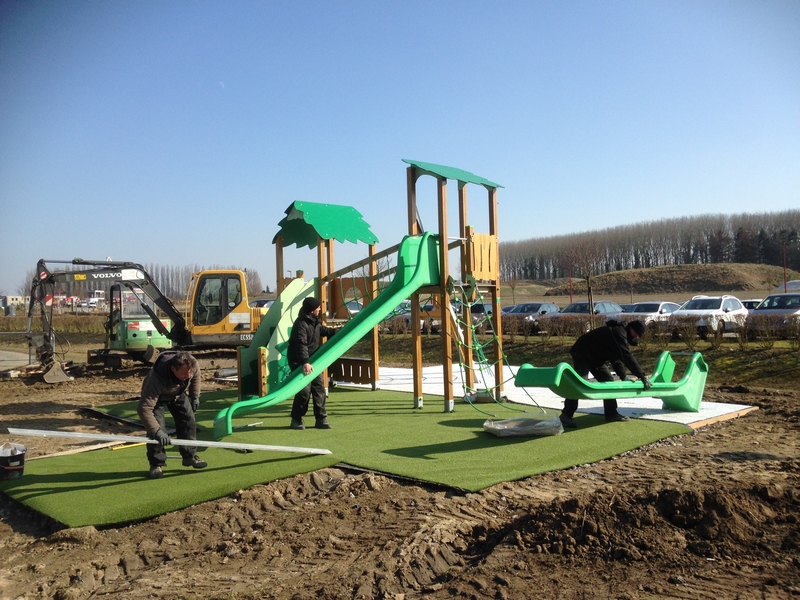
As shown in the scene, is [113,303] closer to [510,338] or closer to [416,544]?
[510,338]

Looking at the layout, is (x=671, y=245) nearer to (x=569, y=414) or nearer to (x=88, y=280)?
(x=88, y=280)

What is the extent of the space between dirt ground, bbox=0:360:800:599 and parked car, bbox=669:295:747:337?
13163 millimetres

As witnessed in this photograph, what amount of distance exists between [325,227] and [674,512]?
8721mm

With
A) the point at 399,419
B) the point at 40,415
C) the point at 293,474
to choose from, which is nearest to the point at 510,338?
the point at 399,419

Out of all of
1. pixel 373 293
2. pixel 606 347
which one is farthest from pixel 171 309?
pixel 606 347

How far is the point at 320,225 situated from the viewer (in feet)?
39.5

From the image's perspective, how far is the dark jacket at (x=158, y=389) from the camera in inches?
249

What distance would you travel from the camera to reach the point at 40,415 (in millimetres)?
11531

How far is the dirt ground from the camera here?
12.7 ft

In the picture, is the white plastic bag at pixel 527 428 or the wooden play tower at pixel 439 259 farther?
the wooden play tower at pixel 439 259

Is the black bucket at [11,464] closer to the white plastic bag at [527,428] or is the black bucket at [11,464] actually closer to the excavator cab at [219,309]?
the white plastic bag at [527,428]

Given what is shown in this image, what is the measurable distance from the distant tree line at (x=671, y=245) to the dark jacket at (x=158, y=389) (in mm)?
71655

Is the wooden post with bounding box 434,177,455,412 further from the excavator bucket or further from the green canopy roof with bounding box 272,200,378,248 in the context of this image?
the excavator bucket

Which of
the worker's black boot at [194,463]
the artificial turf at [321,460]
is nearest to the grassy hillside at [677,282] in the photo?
the artificial turf at [321,460]
